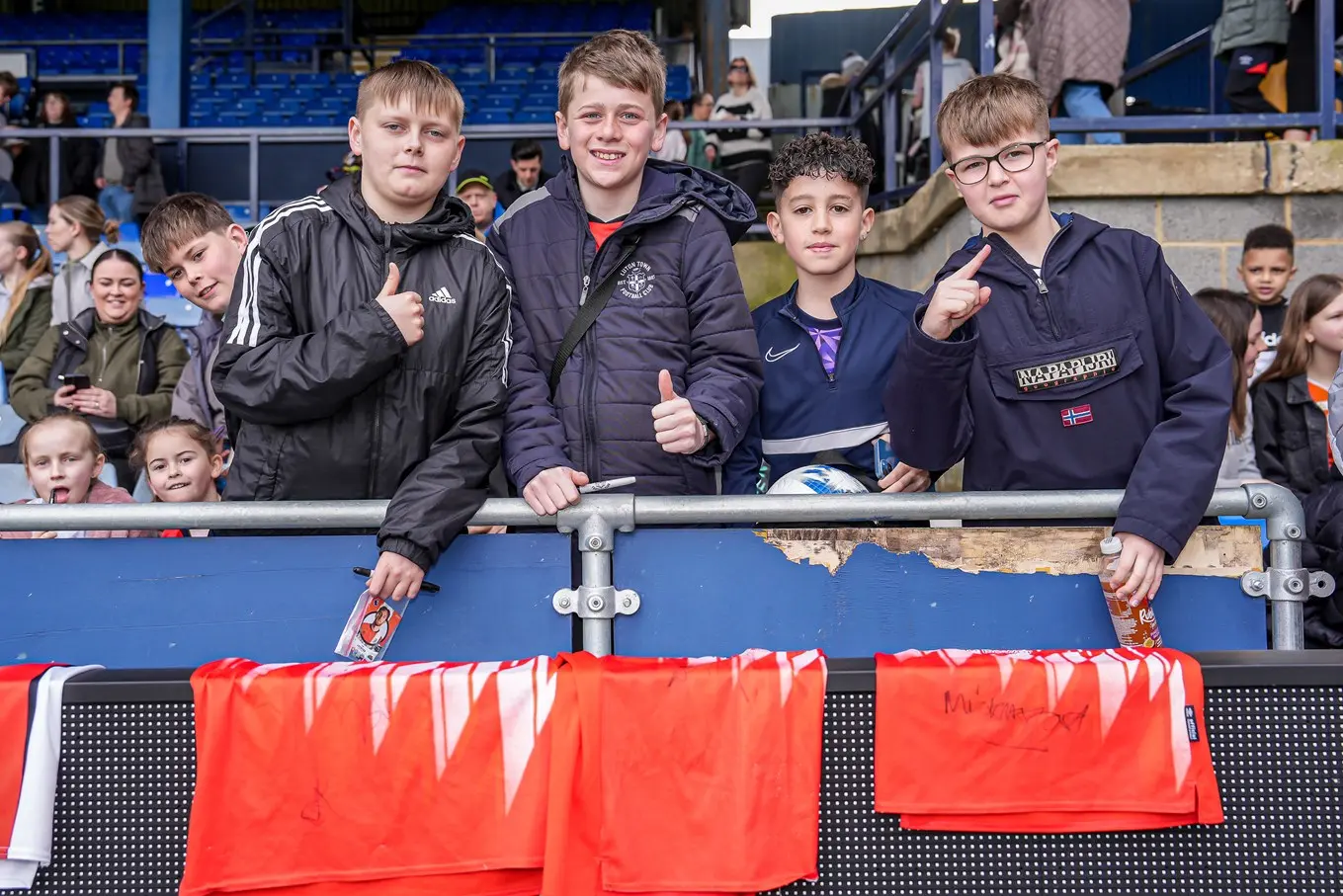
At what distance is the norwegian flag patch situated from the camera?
8.70 ft

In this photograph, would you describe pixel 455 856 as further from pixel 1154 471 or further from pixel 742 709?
pixel 1154 471

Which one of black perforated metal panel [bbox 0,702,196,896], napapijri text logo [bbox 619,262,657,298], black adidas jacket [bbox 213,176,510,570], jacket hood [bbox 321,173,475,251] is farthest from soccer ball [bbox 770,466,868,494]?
black perforated metal panel [bbox 0,702,196,896]

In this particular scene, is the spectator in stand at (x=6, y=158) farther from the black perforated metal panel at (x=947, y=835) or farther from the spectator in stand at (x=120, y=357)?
the black perforated metal panel at (x=947, y=835)

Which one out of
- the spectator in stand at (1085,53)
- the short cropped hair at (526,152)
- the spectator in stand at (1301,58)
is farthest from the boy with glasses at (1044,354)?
the short cropped hair at (526,152)

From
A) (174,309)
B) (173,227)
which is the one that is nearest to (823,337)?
(173,227)

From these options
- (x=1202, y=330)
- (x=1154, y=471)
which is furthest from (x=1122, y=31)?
(x=1154, y=471)

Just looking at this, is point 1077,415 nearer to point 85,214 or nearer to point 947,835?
point 947,835

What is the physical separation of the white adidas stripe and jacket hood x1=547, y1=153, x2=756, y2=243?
654mm

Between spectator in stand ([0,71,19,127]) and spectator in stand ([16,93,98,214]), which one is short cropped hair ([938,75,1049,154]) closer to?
spectator in stand ([16,93,98,214])

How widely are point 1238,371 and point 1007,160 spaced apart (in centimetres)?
185

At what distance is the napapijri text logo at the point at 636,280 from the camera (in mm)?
2934

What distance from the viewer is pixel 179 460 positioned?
3.77 metres

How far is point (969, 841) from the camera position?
2.00 m

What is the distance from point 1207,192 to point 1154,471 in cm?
347
